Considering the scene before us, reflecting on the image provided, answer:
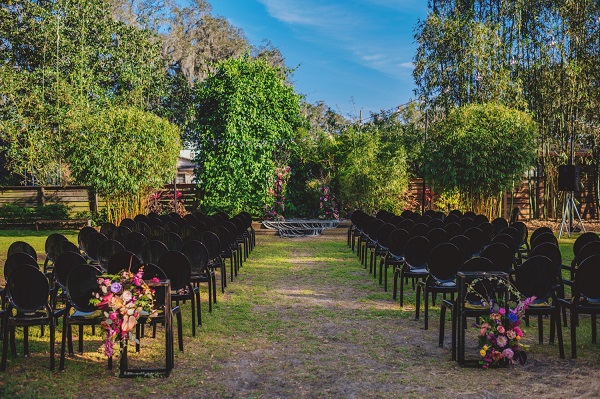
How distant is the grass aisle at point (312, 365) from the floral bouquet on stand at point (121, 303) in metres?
0.38

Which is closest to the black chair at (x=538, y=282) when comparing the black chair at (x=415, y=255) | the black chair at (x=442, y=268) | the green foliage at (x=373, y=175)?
the black chair at (x=442, y=268)

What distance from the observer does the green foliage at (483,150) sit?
15.6 m

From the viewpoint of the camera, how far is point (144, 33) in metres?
26.1

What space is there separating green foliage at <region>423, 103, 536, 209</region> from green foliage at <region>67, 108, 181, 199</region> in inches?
303

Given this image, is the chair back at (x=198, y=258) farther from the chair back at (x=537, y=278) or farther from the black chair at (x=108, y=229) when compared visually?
the chair back at (x=537, y=278)

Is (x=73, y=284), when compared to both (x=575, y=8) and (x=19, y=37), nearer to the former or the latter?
(x=575, y=8)

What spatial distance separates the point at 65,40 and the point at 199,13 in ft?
54.4

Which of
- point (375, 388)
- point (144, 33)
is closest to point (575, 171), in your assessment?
point (375, 388)

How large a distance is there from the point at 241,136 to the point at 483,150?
298 inches

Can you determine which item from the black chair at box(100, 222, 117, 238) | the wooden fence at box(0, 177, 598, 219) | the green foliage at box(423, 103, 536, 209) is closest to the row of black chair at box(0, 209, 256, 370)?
the black chair at box(100, 222, 117, 238)

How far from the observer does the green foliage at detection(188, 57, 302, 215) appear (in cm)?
1900

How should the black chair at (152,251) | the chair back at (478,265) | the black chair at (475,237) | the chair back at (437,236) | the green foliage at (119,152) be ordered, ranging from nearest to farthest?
1. the chair back at (478,265)
2. the black chair at (152,251)
3. the chair back at (437,236)
4. the black chair at (475,237)
5. the green foliage at (119,152)

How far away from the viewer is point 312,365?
5.15m

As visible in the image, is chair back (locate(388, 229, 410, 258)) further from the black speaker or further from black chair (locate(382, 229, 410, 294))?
the black speaker
